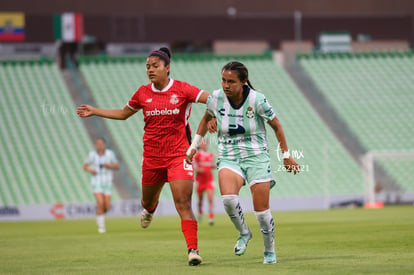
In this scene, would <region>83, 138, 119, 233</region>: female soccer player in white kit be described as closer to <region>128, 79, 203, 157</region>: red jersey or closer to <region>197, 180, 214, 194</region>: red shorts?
<region>197, 180, 214, 194</region>: red shorts

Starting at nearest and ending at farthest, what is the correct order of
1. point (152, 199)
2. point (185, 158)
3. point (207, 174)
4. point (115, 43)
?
point (185, 158), point (152, 199), point (207, 174), point (115, 43)

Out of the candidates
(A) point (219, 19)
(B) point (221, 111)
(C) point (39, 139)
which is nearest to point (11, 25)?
(C) point (39, 139)

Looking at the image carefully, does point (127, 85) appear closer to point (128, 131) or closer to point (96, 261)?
point (128, 131)

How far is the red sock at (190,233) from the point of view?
31.0 feet

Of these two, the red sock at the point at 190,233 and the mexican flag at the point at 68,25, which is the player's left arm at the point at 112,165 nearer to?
the red sock at the point at 190,233

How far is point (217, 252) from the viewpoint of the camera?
37.0ft

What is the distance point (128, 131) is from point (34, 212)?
246 inches

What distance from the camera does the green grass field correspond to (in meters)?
8.77

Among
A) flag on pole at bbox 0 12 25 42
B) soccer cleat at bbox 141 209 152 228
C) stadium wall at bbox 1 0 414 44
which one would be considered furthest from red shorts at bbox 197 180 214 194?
flag on pole at bbox 0 12 25 42

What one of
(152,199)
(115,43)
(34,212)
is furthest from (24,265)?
(115,43)

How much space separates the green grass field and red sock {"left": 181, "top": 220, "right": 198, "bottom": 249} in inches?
10.3

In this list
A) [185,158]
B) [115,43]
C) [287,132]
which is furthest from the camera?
[115,43]

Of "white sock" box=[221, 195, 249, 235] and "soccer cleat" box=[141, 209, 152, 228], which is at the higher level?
"white sock" box=[221, 195, 249, 235]

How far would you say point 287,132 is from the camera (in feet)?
105
